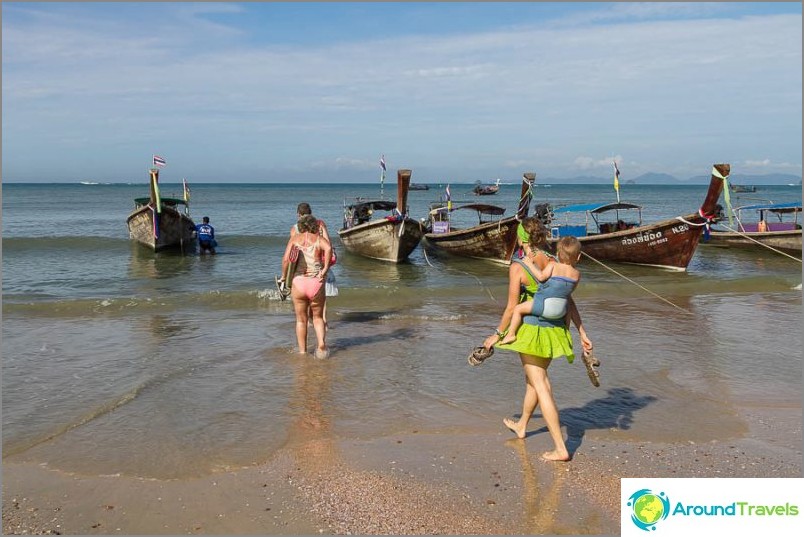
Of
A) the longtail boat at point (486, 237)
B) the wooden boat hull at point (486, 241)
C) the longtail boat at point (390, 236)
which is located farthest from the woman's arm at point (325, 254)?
the wooden boat hull at point (486, 241)

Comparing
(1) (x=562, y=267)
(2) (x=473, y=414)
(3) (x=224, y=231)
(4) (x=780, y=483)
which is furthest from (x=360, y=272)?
(3) (x=224, y=231)

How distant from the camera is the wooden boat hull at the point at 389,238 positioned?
2075cm

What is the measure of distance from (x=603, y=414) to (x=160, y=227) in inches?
778

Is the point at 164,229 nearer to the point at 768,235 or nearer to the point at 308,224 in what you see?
the point at 308,224

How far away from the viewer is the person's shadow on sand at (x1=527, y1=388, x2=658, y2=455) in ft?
18.7

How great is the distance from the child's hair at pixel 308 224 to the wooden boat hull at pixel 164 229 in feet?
53.8

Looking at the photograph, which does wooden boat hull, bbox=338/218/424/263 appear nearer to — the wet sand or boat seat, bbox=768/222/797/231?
boat seat, bbox=768/222/797/231

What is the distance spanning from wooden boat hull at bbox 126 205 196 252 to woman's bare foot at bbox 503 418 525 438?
19.5 metres

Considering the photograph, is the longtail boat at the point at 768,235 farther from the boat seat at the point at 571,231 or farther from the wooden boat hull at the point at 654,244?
the boat seat at the point at 571,231

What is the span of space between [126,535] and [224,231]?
113 feet

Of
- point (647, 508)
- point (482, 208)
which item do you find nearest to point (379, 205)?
point (482, 208)

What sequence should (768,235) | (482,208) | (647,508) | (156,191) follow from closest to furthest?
(647,508) < (156,191) < (768,235) < (482,208)

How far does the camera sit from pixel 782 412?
6.26 m

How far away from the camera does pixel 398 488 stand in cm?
455
